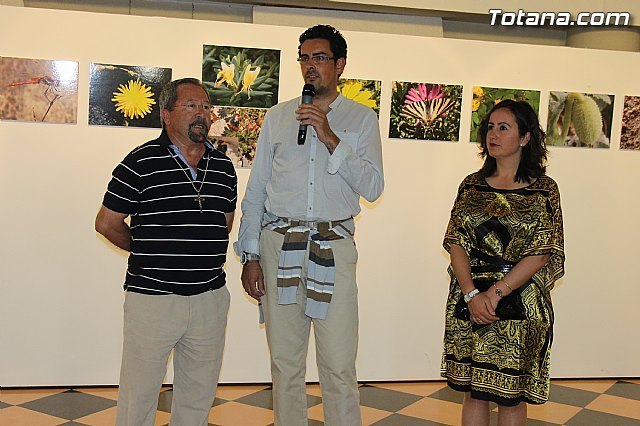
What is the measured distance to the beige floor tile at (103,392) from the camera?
4.54 meters

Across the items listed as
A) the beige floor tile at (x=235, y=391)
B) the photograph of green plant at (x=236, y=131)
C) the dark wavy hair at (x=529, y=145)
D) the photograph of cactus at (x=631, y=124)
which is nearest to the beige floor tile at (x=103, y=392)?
the beige floor tile at (x=235, y=391)

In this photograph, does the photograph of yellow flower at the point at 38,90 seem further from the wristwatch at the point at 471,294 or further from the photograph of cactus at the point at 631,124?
the photograph of cactus at the point at 631,124

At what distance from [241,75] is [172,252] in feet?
6.90

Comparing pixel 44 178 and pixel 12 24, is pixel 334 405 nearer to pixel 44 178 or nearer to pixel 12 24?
pixel 44 178

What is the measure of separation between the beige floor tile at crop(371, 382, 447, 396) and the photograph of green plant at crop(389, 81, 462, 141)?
5.22ft

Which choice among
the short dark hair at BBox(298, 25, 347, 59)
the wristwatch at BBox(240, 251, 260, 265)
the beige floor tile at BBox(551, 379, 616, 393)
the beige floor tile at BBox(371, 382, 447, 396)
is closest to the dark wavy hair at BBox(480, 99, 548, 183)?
the short dark hair at BBox(298, 25, 347, 59)

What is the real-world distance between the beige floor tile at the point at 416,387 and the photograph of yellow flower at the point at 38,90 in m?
2.53

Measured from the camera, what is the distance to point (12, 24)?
175 inches

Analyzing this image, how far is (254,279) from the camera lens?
3252 mm

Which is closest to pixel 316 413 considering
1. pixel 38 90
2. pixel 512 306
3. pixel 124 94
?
pixel 512 306

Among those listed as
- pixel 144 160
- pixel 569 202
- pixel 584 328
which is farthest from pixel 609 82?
pixel 144 160

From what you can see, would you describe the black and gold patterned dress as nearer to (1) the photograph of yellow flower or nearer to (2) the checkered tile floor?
(2) the checkered tile floor

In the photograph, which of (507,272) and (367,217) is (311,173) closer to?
(507,272)

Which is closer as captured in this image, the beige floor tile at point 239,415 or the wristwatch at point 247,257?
the wristwatch at point 247,257
